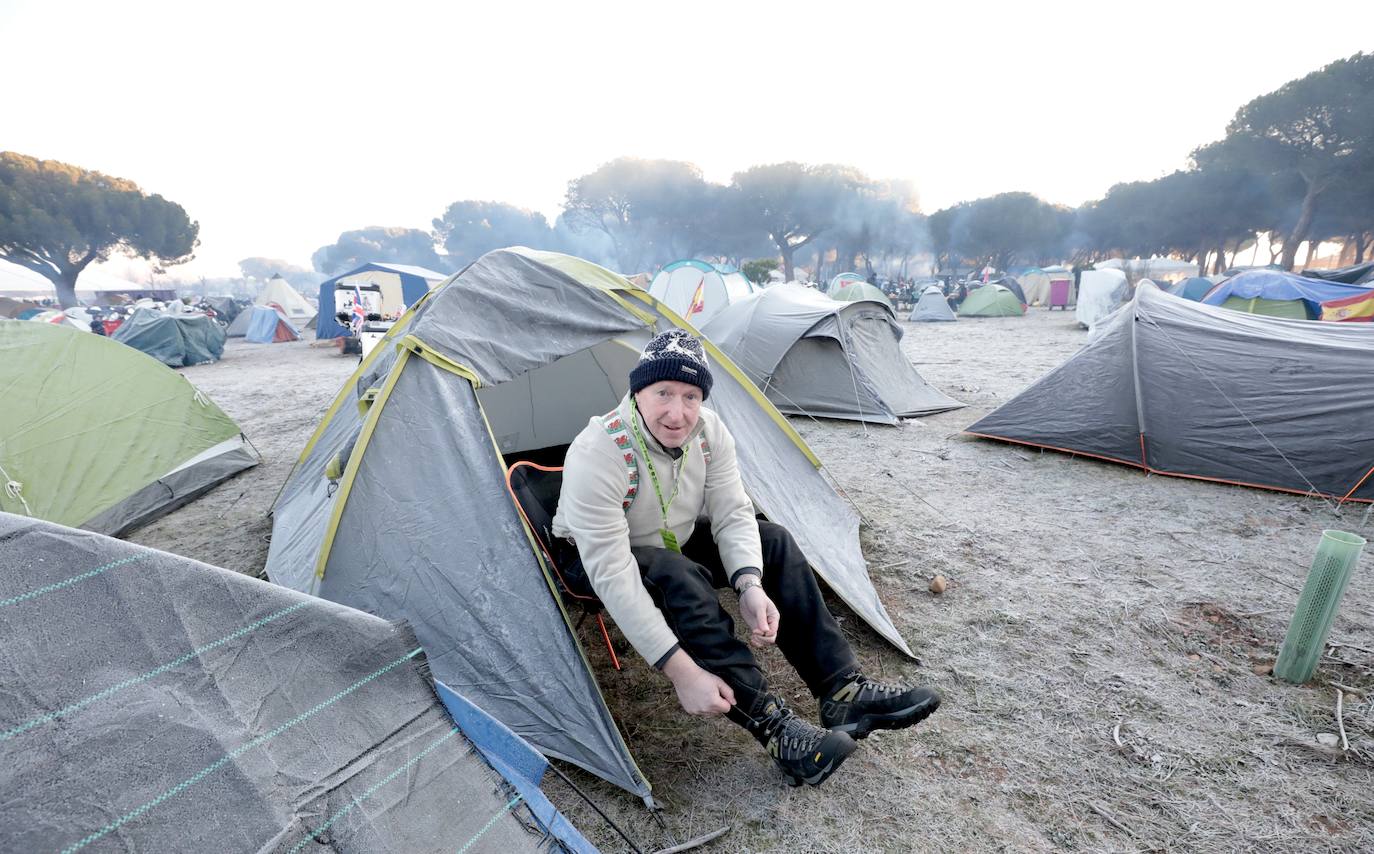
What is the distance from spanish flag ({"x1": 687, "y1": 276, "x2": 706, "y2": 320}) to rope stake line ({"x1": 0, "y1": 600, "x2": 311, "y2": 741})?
1507 centimetres

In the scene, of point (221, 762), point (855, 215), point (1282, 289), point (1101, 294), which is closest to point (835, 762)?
point (221, 762)

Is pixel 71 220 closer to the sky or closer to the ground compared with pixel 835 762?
closer to the sky

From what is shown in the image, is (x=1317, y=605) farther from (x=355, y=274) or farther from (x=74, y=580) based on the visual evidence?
(x=355, y=274)

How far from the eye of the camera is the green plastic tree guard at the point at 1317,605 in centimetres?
254

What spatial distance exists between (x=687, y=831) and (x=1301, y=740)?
97.8 inches

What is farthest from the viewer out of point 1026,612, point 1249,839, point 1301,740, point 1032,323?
point 1032,323

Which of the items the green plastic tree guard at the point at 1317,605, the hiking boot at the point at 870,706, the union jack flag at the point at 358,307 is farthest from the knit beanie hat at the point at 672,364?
the union jack flag at the point at 358,307

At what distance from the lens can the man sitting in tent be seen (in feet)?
6.90

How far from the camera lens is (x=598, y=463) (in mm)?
2156

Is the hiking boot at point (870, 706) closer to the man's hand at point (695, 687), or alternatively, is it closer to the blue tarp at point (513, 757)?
the man's hand at point (695, 687)

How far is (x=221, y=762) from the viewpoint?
1.09 metres

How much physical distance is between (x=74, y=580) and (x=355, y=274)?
2130cm

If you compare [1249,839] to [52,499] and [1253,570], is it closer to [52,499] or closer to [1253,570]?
[1253,570]

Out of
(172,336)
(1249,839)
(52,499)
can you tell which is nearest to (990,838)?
(1249,839)
